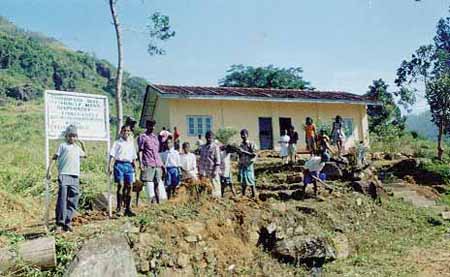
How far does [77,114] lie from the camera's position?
9.49 meters

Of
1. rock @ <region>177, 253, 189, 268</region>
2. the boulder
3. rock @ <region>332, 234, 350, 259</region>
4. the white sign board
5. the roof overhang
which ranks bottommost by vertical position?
rock @ <region>332, 234, 350, 259</region>

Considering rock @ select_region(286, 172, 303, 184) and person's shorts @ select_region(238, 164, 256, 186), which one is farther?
rock @ select_region(286, 172, 303, 184)

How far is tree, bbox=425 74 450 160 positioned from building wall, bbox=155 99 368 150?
4738 mm

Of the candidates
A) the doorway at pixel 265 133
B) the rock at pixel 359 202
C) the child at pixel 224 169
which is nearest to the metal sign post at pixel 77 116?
the child at pixel 224 169

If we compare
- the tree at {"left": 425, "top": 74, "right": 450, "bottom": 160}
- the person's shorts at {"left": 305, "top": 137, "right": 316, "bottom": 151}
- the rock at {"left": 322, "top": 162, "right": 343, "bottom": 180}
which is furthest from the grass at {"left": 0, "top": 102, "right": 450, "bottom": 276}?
the tree at {"left": 425, "top": 74, "right": 450, "bottom": 160}

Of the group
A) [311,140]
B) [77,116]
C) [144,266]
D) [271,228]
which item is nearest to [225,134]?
[311,140]

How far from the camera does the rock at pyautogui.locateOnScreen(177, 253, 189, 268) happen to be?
8.93m

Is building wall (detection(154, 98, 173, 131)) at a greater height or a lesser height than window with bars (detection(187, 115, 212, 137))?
greater

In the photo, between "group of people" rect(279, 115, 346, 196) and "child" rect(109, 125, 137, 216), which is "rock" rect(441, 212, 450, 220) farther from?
"child" rect(109, 125, 137, 216)

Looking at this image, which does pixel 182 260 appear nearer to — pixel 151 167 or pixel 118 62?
pixel 151 167

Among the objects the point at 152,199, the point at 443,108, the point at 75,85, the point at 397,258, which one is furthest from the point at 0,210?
the point at 75,85

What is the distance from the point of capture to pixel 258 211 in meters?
10.8

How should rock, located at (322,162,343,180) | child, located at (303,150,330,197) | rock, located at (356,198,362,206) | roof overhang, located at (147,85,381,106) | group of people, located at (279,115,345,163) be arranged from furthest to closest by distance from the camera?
roof overhang, located at (147,85,381,106) < group of people, located at (279,115,345,163) < rock, located at (322,162,343,180) < rock, located at (356,198,362,206) < child, located at (303,150,330,197)

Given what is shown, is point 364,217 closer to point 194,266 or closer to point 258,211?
point 258,211
